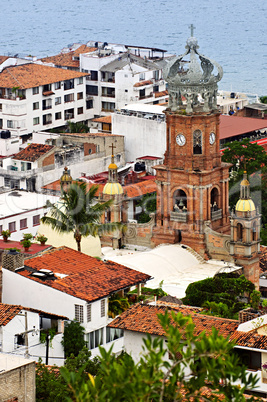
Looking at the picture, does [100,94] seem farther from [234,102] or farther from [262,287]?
[262,287]

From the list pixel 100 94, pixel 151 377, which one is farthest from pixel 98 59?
pixel 151 377

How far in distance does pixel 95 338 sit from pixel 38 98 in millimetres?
72869

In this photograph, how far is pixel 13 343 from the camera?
61688 millimetres

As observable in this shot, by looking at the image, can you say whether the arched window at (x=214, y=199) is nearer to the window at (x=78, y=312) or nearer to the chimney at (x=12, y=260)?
the chimney at (x=12, y=260)

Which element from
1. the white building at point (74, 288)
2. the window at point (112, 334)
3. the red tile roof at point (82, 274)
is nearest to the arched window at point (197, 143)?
the red tile roof at point (82, 274)

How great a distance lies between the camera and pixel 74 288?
65875 mm

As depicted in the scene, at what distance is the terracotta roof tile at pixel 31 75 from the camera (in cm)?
13362

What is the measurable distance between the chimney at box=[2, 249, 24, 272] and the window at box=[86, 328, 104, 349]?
5.30m

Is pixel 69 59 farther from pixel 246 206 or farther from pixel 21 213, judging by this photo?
pixel 246 206

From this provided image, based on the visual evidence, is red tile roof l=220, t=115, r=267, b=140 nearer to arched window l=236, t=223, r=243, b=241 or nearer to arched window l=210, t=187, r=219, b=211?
arched window l=210, t=187, r=219, b=211

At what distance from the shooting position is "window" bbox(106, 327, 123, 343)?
65.0 m

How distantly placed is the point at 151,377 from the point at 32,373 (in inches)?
424

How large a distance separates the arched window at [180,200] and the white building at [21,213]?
40.2 feet

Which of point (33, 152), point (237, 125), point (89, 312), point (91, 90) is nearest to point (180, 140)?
point (89, 312)
